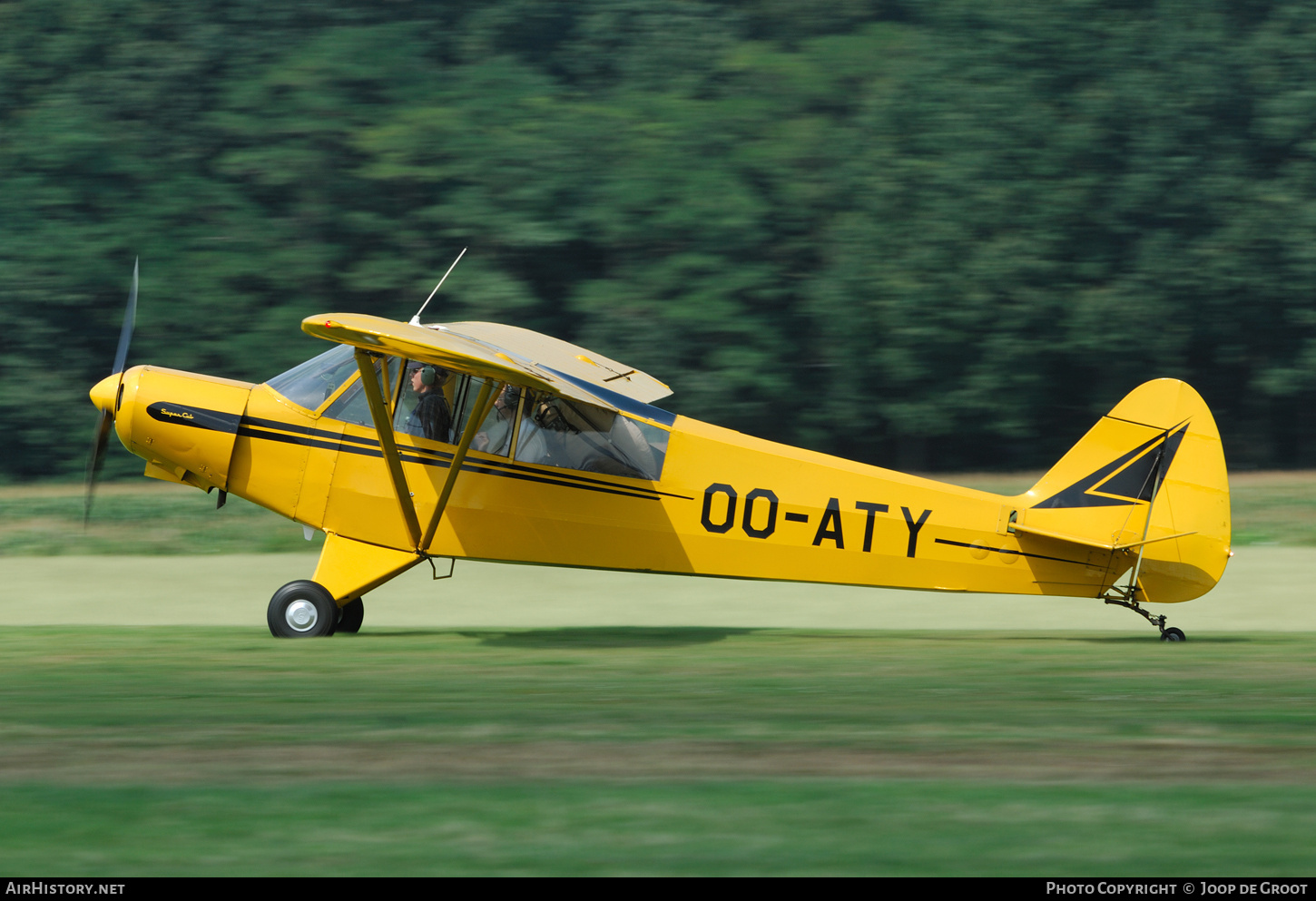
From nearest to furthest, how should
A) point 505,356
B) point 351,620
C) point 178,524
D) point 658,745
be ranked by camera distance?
1. point 658,745
2. point 505,356
3. point 351,620
4. point 178,524

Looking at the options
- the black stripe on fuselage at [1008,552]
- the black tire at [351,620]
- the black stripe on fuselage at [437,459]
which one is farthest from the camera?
the black tire at [351,620]

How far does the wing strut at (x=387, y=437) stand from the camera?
9.51 meters

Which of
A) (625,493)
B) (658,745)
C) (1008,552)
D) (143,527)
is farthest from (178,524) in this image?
(658,745)

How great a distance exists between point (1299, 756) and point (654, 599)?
764 centimetres

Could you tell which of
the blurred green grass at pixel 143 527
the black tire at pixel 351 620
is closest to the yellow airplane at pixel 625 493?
the black tire at pixel 351 620

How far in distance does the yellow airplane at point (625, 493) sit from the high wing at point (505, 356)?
0.36ft

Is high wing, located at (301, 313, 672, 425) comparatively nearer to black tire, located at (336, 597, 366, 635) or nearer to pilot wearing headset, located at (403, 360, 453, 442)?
pilot wearing headset, located at (403, 360, 453, 442)

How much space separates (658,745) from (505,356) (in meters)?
4.03

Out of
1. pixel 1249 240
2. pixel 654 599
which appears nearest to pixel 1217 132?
pixel 1249 240

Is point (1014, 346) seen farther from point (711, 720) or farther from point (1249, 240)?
point (711, 720)

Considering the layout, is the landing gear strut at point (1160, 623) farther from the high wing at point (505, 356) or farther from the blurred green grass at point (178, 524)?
the blurred green grass at point (178, 524)

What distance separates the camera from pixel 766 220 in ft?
86.5

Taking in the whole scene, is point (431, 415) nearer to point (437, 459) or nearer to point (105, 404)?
point (437, 459)

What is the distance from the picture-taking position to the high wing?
8812mm
